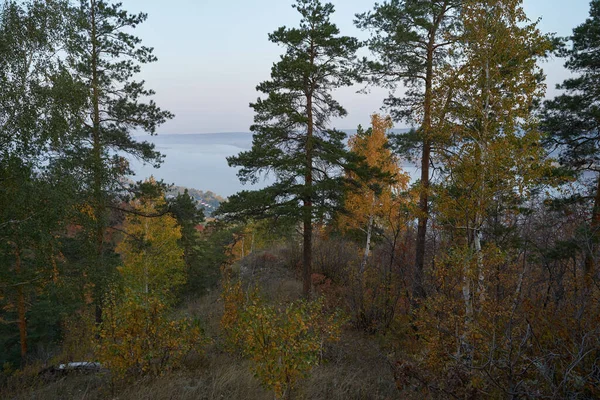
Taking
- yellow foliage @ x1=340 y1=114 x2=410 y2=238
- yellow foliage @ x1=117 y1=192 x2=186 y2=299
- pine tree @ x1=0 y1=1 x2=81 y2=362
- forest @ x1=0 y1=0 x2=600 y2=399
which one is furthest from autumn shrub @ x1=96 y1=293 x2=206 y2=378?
yellow foliage @ x1=117 y1=192 x2=186 y2=299

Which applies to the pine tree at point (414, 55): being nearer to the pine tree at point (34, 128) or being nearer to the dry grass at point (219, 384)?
the dry grass at point (219, 384)

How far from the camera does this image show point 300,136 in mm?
13320

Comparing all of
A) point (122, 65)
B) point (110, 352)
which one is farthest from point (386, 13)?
point (110, 352)

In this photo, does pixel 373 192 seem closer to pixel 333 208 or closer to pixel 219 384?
pixel 333 208

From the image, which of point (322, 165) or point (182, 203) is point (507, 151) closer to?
point (322, 165)

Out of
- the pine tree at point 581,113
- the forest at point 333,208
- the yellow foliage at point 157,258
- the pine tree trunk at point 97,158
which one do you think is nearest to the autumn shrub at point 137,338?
the forest at point 333,208

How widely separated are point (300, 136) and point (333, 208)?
10.1 feet

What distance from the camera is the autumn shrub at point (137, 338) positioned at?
6.12 m

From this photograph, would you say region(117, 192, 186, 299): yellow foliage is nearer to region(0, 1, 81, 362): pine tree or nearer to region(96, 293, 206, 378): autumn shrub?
region(0, 1, 81, 362): pine tree

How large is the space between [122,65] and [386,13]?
9.22m

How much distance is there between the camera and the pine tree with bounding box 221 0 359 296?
41.5 ft

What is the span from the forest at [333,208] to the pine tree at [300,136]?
78 millimetres

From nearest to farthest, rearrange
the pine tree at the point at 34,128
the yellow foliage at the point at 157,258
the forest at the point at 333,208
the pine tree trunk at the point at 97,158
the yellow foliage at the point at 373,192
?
the forest at the point at 333,208
the pine tree at the point at 34,128
the pine tree trunk at the point at 97,158
the yellow foliage at the point at 373,192
the yellow foliage at the point at 157,258

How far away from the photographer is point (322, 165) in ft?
43.9
